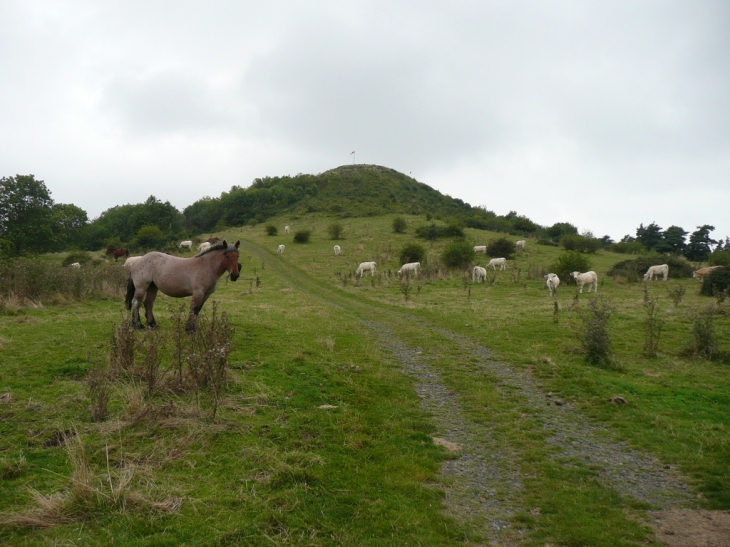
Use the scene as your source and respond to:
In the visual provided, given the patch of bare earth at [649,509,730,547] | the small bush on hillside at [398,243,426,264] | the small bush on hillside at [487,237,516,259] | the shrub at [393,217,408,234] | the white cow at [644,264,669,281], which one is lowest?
the patch of bare earth at [649,509,730,547]

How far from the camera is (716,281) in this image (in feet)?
73.6

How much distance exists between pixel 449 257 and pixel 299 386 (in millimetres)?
29082

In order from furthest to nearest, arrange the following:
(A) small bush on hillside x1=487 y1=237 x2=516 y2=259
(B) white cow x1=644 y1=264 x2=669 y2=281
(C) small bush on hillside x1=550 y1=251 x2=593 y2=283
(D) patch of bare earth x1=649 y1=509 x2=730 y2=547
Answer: (A) small bush on hillside x1=487 y1=237 x2=516 y2=259 < (B) white cow x1=644 y1=264 x2=669 y2=281 < (C) small bush on hillside x1=550 y1=251 x2=593 y2=283 < (D) patch of bare earth x1=649 y1=509 x2=730 y2=547

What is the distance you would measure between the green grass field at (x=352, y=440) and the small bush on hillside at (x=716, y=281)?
12993 millimetres

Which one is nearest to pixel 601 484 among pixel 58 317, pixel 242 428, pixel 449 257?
pixel 242 428

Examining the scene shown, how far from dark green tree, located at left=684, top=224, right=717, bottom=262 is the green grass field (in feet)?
141

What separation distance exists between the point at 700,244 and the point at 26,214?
7880cm

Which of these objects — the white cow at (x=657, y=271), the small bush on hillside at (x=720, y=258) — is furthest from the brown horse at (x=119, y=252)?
the small bush on hillside at (x=720, y=258)

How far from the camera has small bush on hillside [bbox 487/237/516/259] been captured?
4022 centimetres

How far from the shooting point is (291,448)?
16.7ft

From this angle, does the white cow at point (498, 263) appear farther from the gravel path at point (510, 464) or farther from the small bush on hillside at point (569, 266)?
the gravel path at point (510, 464)

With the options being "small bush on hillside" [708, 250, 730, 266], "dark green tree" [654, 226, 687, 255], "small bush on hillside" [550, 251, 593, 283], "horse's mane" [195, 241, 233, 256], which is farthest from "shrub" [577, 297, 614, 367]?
"dark green tree" [654, 226, 687, 255]

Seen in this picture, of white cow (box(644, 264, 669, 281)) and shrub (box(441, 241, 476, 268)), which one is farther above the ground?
shrub (box(441, 241, 476, 268))

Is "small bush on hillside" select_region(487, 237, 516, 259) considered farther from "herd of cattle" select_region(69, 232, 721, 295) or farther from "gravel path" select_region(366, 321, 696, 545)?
"gravel path" select_region(366, 321, 696, 545)
